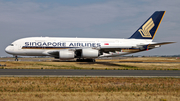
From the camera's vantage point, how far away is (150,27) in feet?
134

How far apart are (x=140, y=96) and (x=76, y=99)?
3.35 m

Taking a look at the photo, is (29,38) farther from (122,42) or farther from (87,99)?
(87,99)

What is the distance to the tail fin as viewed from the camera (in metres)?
40.7

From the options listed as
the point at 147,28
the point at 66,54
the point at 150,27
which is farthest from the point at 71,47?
the point at 150,27

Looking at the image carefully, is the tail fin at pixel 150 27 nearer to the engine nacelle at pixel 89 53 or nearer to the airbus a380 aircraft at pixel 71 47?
the airbus a380 aircraft at pixel 71 47

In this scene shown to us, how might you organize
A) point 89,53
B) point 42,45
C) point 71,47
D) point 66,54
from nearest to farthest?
point 89,53 → point 66,54 → point 42,45 → point 71,47

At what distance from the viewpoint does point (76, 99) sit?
8742 millimetres

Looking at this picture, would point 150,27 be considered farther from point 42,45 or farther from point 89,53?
point 42,45

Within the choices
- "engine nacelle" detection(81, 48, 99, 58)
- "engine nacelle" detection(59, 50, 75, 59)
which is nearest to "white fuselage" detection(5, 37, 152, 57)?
"engine nacelle" detection(59, 50, 75, 59)

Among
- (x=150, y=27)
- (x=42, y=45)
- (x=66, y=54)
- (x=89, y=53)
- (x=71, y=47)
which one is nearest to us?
(x=89, y=53)

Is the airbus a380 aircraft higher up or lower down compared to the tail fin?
lower down

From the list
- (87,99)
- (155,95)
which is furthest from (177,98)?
(87,99)

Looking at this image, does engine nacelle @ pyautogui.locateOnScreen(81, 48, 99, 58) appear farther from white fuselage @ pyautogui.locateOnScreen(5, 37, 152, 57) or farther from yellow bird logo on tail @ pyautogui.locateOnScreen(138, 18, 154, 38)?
yellow bird logo on tail @ pyautogui.locateOnScreen(138, 18, 154, 38)

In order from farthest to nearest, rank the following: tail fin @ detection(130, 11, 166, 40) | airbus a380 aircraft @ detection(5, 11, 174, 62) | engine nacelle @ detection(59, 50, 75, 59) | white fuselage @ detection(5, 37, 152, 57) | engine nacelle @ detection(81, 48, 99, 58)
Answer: tail fin @ detection(130, 11, 166, 40)
white fuselage @ detection(5, 37, 152, 57)
airbus a380 aircraft @ detection(5, 11, 174, 62)
engine nacelle @ detection(59, 50, 75, 59)
engine nacelle @ detection(81, 48, 99, 58)
